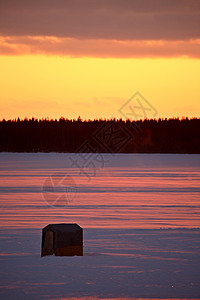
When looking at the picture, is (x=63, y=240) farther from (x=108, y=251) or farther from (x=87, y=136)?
(x=87, y=136)

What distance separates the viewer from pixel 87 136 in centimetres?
17912

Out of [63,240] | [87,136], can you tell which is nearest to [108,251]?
[63,240]

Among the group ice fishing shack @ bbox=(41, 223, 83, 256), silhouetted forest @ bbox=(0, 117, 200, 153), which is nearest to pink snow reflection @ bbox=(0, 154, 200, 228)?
ice fishing shack @ bbox=(41, 223, 83, 256)

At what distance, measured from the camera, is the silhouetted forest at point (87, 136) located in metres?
174

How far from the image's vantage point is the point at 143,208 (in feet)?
68.9

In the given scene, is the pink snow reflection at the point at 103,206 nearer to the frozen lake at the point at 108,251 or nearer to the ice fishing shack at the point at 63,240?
the frozen lake at the point at 108,251

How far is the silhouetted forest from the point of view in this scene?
570 feet

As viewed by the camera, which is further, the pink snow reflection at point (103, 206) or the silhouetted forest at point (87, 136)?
the silhouetted forest at point (87, 136)

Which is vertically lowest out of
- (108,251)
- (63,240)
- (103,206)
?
(108,251)

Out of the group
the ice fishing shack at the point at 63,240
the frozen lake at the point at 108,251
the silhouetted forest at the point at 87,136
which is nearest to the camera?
the frozen lake at the point at 108,251

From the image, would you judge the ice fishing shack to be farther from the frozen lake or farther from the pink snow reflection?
the pink snow reflection

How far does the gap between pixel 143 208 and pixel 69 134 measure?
157 meters

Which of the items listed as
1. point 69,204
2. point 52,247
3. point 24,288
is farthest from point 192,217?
point 24,288

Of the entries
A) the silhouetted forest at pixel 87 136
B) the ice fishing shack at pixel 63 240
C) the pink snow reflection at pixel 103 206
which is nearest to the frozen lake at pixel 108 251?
the pink snow reflection at pixel 103 206
